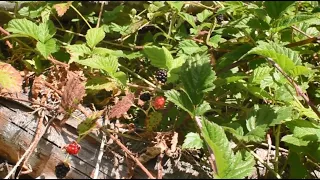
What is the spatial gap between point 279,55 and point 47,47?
830 mm

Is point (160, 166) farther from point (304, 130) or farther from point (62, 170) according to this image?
point (304, 130)

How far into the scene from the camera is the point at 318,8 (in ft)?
5.98

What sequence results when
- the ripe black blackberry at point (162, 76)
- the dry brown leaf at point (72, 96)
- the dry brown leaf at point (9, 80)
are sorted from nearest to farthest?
the dry brown leaf at point (72, 96) → the dry brown leaf at point (9, 80) → the ripe black blackberry at point (162, 76)

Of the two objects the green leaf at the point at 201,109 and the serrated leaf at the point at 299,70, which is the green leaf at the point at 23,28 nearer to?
the green leaf at the point at 201,109

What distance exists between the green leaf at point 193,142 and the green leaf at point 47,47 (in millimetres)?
675

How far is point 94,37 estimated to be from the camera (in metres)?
1.80

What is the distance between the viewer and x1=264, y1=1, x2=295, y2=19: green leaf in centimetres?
149

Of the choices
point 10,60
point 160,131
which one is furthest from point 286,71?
point 10,60

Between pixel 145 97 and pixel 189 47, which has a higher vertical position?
pixel 189 47

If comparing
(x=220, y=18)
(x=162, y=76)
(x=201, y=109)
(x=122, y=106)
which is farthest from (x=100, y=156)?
(x=220, y=18)

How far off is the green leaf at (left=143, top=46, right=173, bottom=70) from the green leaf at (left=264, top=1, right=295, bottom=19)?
347mm

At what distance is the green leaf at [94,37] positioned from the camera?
5.87 ft

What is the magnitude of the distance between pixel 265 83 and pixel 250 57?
170 millimetres

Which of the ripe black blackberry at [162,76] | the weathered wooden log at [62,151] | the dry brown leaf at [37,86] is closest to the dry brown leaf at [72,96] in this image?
the weathered wooden log at [62,151]
